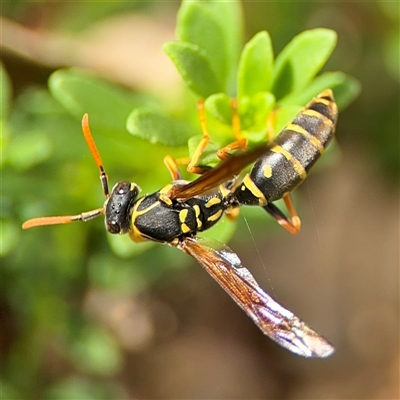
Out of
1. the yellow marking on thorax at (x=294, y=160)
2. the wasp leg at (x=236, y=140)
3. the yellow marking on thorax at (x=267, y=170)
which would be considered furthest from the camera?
the yellow marking on thorax at (x=267, y=170)

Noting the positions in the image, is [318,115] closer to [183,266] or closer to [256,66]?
[256,66]

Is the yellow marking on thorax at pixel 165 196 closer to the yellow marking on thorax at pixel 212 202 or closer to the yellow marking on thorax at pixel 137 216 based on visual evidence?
the yellow marking on thorax at pixel 137 216

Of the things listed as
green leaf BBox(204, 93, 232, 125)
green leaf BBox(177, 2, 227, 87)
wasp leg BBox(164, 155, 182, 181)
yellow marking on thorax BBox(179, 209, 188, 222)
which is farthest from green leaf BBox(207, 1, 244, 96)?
yellow marking on thorax BBox(179, 209, 188, 222)

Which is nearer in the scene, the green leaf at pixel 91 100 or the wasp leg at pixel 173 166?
the wasp leg at pixel 173 166

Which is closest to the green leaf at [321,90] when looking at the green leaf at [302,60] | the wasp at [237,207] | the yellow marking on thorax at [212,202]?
the green leaf at [302,60]

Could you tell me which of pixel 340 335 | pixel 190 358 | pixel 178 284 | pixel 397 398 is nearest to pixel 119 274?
pixel 178 284

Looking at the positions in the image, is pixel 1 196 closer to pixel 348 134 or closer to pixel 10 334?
pixel 10 334

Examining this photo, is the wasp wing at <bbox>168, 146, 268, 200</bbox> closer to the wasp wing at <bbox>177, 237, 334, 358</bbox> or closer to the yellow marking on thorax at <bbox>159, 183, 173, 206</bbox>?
the yellow marking on thorax at <bbox>159, 183, 173, 206</bbox>
